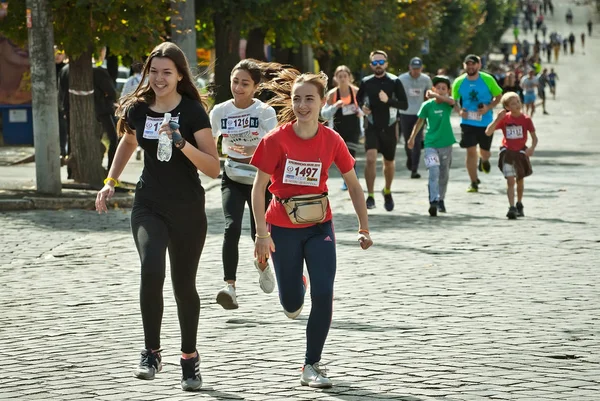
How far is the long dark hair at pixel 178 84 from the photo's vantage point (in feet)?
22.5

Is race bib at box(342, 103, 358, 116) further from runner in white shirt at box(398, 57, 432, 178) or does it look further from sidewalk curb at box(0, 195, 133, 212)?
runner in white shirt at box(398, 57, 432, 178)

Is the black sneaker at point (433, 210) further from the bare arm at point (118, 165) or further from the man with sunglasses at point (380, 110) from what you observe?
the bare arm at point (118, 165)

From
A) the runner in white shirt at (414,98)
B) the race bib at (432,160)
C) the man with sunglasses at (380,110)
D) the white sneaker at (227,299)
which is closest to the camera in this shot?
the white sneaker at (227,299)

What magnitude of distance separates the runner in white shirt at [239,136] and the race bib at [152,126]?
95.9 inches

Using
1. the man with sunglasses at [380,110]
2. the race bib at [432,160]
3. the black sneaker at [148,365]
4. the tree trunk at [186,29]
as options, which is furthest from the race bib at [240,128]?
the tree trunk at [186,29]

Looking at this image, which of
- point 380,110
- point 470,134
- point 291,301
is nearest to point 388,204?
point 380,110

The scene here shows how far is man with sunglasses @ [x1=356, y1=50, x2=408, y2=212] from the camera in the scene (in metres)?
16.8

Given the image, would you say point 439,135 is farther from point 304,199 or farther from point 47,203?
point 304,199

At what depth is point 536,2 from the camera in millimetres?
172375

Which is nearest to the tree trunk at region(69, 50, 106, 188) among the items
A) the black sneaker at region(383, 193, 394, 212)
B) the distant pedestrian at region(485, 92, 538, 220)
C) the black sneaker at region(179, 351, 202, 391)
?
the black sneaker at region(383, 193, 394, 212)

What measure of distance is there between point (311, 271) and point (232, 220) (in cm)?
245

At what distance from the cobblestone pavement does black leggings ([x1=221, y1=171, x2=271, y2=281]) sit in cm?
29

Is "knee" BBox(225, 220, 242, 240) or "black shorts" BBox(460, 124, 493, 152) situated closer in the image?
"knee" BBox(225, 220, 242, 240)

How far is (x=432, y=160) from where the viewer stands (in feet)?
52.6
